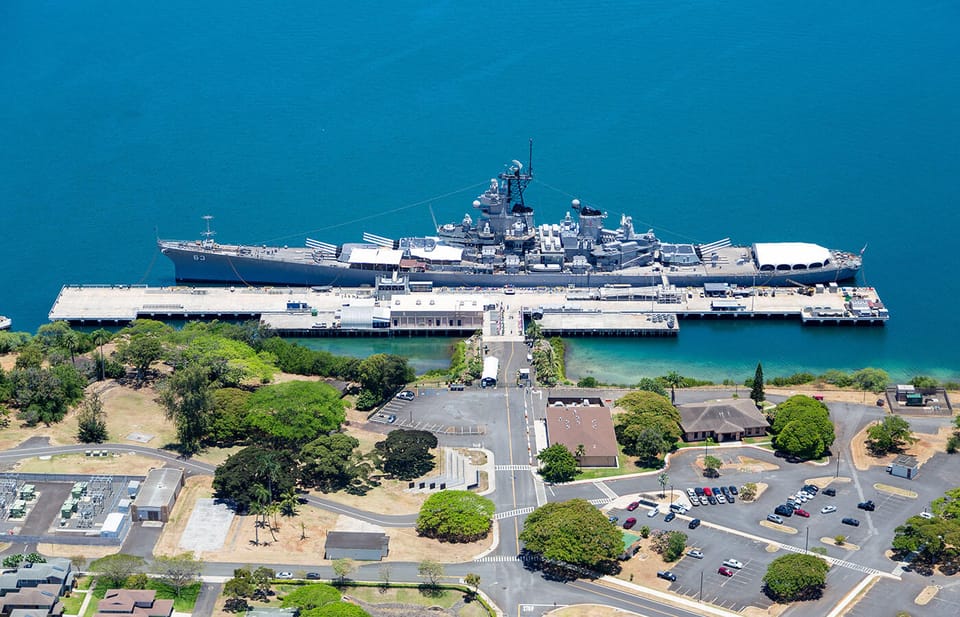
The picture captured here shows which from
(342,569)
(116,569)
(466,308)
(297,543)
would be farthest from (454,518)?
(466,308)

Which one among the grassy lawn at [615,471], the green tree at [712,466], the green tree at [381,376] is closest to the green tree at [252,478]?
the green tree at [381,376]

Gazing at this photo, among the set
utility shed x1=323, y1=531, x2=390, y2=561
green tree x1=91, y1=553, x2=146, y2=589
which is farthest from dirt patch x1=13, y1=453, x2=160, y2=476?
utility shed x1=323, y1=531, x2=390, y2=561

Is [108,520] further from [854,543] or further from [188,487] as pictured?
[854,543]

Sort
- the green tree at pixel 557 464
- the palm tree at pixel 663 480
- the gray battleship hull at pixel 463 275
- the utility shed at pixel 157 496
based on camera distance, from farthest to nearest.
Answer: the gray battleship hull at pixel 463 275, the green tree at pixel 557 464, the palm tree at pixel 663 480, the utility shed at pixel 157 496

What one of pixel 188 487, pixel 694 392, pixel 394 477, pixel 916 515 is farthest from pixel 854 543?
pixel 188 487

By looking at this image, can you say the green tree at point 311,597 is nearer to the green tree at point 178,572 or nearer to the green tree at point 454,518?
the green tree at point 178,572

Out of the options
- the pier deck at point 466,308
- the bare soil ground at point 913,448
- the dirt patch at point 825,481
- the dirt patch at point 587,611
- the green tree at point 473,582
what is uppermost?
the pier deck at point 466,308
